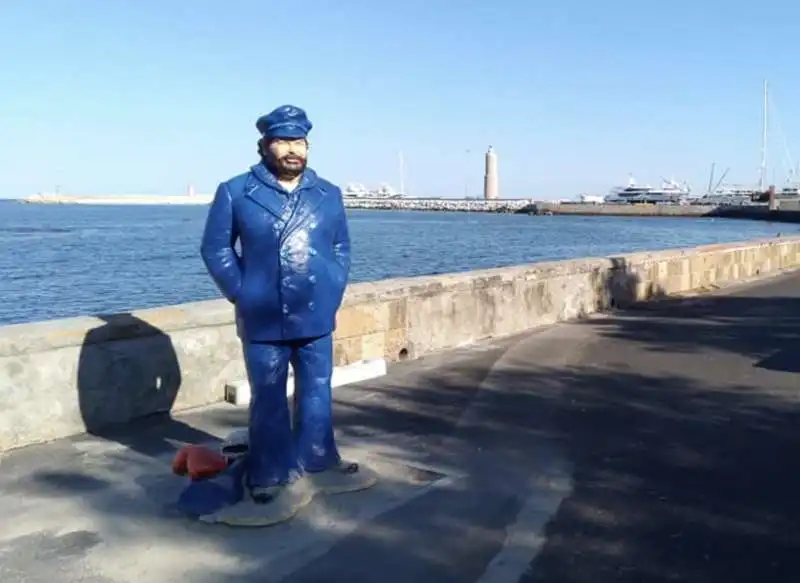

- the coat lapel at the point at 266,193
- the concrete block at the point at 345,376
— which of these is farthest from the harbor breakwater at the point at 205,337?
the coat lapel at the point at 266,193

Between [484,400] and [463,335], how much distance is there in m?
2.81

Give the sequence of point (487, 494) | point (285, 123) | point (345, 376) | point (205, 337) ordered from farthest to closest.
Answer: point (345, 376), point (205, 337), point (487, 494), point (285, 123)

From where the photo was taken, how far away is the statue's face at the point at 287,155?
459 cm

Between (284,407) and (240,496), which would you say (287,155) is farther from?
(240,496)

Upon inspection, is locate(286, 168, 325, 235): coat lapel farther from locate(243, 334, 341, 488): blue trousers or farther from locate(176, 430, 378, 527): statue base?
locate(176, 430, 378, 527): statue base

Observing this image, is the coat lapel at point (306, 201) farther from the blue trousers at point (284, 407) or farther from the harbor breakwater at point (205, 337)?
the harbor breakwater at point (205, 337)

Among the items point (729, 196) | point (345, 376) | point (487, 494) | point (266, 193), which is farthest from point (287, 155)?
point (729, 196)

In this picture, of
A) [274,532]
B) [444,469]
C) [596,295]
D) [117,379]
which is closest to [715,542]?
[444,469]

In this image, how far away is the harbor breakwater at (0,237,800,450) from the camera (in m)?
5.84

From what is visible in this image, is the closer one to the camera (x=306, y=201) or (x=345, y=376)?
(x=306, y=201)

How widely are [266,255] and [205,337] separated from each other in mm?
2543

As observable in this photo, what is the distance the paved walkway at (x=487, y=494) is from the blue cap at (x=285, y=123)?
185 cm

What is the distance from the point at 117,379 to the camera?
245 inches

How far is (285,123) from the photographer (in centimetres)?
457
